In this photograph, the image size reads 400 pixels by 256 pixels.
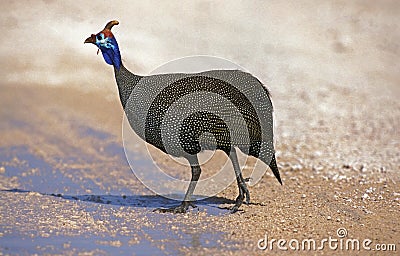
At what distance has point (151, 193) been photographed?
698cm

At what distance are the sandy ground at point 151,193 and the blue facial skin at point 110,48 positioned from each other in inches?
53.9

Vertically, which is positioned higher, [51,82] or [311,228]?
[51,82]

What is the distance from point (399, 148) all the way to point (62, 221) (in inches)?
206

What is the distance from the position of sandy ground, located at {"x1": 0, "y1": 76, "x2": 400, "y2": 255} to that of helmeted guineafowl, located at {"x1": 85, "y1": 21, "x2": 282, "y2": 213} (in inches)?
23.2

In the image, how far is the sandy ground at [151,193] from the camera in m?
5.25

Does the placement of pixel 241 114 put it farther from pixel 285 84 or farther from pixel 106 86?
pixel 285 84

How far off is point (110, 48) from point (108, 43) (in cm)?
5

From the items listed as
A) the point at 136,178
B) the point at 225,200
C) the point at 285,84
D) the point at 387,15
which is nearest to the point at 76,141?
the point at 136,178

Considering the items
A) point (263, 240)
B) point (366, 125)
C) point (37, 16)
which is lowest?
point (263, 240)

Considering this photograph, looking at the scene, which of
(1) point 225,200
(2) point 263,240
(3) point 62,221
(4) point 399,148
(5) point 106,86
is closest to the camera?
(2) point 263,240

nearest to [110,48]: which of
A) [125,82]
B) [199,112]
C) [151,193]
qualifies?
[125,82]

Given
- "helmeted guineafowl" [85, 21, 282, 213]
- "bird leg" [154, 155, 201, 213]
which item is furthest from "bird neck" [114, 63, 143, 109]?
"bird leg" [154, 155, 201, 213]

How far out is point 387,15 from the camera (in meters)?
14.5

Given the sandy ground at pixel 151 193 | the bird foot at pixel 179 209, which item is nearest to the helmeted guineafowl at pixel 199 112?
the bird foot at pixel 179 209
